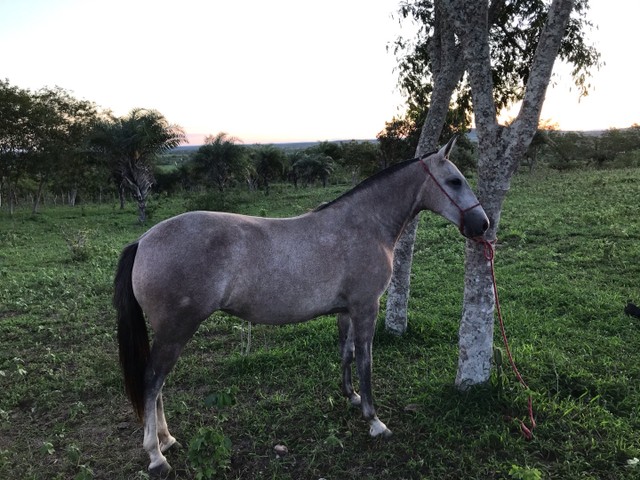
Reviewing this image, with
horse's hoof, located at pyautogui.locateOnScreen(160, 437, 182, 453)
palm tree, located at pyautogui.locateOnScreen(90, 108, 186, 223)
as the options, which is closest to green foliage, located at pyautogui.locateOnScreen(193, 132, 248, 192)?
palm tree, located at pyautogui.locateOnScreen(90, 108, 186, 223)

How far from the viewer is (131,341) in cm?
380

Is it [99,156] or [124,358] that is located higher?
[99,156]

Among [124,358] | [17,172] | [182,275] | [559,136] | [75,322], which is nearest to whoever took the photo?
[182,275]

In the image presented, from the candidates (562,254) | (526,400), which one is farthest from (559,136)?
(526,400)

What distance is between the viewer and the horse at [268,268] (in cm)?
353

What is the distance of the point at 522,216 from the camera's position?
1475 cm

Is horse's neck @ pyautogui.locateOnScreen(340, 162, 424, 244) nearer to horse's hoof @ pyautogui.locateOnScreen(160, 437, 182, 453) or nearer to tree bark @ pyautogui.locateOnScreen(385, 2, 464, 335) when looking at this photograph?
tree bark @ pyautogui.locateOnScreen(385, 2, 464, 335)

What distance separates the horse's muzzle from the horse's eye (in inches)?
10.8

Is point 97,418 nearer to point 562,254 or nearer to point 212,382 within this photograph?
point 212,382

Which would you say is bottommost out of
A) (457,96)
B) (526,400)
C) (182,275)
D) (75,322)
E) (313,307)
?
(75,322)

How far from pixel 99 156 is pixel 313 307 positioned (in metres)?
24.2

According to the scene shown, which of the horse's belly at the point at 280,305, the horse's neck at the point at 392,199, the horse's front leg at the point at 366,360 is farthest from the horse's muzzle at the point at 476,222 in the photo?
the horse's belly at the point at 280,305

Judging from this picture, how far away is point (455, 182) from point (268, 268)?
1.94 meters

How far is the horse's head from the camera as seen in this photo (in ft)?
12.9
